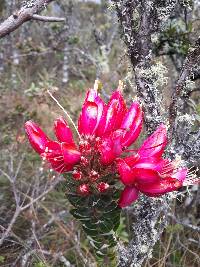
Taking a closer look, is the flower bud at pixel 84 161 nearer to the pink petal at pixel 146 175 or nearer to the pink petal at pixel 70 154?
the pink petal at pixel 70 154

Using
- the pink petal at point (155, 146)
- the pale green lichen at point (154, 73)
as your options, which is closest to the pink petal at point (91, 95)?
the pink petal at point (155, 146)

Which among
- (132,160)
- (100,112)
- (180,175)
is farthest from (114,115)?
(180,175)

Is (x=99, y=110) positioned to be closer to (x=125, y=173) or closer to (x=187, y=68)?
(x=125, y=173)

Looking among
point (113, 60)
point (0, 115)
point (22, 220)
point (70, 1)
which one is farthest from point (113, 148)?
point (113, 60)

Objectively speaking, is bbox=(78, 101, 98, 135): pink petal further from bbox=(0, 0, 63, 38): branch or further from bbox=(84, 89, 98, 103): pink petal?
bbox=(0, 0, 63, 38): branch

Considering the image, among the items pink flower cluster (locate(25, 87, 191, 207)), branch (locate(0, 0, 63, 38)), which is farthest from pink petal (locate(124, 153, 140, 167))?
branch (locate(0, 0, 63, 38))

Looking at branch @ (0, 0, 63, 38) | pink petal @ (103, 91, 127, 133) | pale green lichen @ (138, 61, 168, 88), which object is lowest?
pink petal @ (103, 91, 127, 133)

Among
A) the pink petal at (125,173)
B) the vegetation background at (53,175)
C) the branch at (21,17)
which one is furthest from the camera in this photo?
the vegetation background at (53,175)
